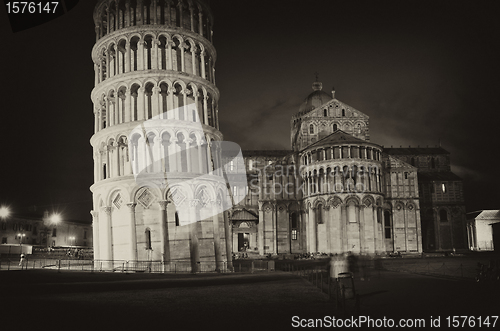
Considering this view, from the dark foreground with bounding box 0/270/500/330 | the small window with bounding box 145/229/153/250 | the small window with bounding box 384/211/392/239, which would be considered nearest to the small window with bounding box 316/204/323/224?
the small window with bounding box 384/211/392/239

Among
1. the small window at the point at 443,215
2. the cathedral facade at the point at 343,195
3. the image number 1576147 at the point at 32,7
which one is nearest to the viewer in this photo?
the image number 1576147 at the point at 32,7

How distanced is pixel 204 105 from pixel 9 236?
2196 inches

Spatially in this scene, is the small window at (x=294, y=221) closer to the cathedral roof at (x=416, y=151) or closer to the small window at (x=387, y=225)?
the small window at (x=387, y=225)

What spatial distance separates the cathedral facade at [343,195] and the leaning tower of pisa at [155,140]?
2988 centimetres

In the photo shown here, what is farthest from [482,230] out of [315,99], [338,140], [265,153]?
[265,153]

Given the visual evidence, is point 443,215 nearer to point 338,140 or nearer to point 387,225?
point 387,225

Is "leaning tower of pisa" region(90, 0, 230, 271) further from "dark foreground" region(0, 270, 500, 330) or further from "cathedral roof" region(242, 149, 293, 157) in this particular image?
"cathedral roof" region(242, 149, 293, 157)

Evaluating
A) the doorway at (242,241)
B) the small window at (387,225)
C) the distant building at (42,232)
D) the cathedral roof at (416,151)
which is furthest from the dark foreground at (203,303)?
the cathedral roof at (416,151)

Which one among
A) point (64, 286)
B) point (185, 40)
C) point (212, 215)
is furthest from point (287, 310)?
point (185, 40)

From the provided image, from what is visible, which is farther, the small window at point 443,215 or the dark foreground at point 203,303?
the small window at point 443,215

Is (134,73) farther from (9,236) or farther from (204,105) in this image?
(9,236)
